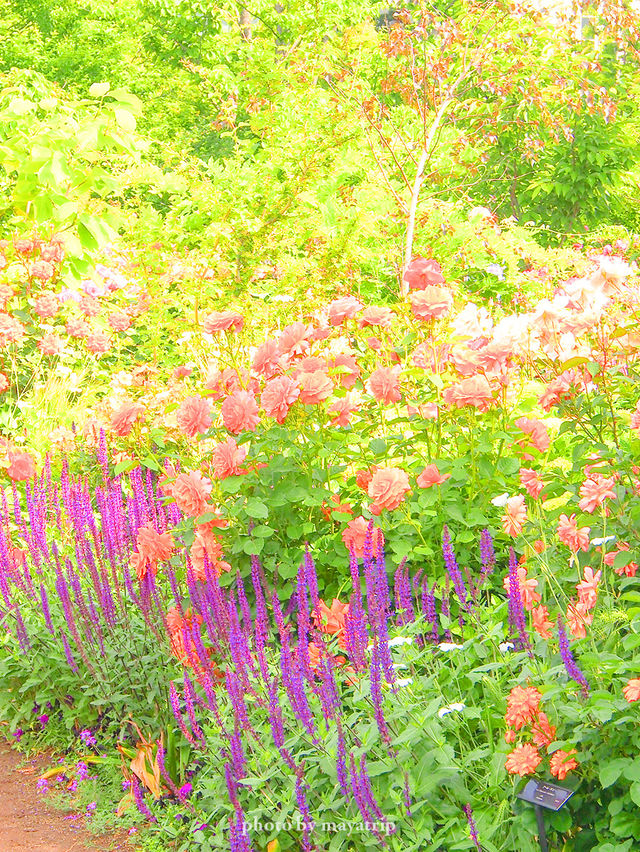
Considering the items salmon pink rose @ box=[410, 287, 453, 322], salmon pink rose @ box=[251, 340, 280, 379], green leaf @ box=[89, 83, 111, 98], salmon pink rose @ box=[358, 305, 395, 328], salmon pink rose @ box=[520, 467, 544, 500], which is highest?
green leaf @ box=[89, 83, 111, 98]

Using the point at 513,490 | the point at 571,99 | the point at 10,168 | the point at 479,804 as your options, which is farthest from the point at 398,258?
the point at 479,804

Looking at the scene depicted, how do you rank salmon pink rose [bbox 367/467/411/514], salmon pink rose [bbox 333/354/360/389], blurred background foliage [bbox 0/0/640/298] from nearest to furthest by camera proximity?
salmon pink rose [bbox 367/467/411/514] < salmon pink rose [bbox 333/354/360/389] < blurred background foliage [bbox 0/0/640/298]

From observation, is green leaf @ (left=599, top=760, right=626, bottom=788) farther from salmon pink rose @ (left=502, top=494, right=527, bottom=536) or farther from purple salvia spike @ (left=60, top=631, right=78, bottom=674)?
purple salvia spike @ (left=60, top=631, right=78, bottom=674)

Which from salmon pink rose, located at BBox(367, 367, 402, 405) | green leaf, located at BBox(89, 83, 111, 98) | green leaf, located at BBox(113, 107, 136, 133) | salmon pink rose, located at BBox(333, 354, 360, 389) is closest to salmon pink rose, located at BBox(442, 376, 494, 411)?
salmon pink rose, located at BBox(367, 367, 402, 405)

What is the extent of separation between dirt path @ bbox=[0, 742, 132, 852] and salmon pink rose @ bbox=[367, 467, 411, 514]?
1187mm

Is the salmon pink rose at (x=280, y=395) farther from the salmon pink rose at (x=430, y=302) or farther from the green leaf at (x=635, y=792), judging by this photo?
the green leaf at (x=635, y=792)

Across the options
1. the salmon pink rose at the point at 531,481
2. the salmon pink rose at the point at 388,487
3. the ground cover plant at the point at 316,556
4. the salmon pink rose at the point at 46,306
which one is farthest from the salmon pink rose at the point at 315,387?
the salmon pink rose at the point at 46,306

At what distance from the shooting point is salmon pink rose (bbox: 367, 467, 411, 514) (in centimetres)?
287

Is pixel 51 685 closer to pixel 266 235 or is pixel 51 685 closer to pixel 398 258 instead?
pixel 266 235

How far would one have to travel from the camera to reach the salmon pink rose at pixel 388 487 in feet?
9.43

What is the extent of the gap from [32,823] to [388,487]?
144 centimetres

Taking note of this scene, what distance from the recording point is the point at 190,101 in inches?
502
